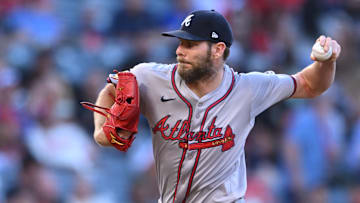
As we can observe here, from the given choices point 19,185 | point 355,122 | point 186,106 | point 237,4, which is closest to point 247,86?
point 186,106

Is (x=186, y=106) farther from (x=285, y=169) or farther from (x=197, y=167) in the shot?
(x=285, y=169)

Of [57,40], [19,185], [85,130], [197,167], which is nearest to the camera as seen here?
[197,167]

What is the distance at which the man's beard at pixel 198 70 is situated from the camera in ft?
13.7

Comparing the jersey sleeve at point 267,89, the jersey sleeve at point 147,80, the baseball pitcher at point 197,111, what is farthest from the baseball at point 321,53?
the jersey sleeve at point 147,80

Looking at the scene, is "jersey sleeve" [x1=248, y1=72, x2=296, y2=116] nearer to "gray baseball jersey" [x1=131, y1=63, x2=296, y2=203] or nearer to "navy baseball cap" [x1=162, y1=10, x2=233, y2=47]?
"gray baseball jersey" [x1=131, y1=63, x2=296, y2=203]

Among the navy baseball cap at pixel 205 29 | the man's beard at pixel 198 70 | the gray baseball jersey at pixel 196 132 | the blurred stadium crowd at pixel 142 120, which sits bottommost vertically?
the blurred stadium crowd at pixel 142 120

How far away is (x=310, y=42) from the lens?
9602 mm

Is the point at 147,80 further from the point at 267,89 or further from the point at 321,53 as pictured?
the point at 321,53

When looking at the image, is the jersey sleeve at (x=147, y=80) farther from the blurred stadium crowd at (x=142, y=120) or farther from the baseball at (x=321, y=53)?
the blurred stadium crowd at (x=142, y=120)

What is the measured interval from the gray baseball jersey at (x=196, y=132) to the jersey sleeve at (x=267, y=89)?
0.06 feet

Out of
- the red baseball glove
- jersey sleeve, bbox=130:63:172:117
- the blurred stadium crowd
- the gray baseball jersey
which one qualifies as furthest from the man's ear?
the blurred stadium crowd

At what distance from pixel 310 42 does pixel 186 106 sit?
5630 mm

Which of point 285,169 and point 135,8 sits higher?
point 135,8

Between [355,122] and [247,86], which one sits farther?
[355,122]
